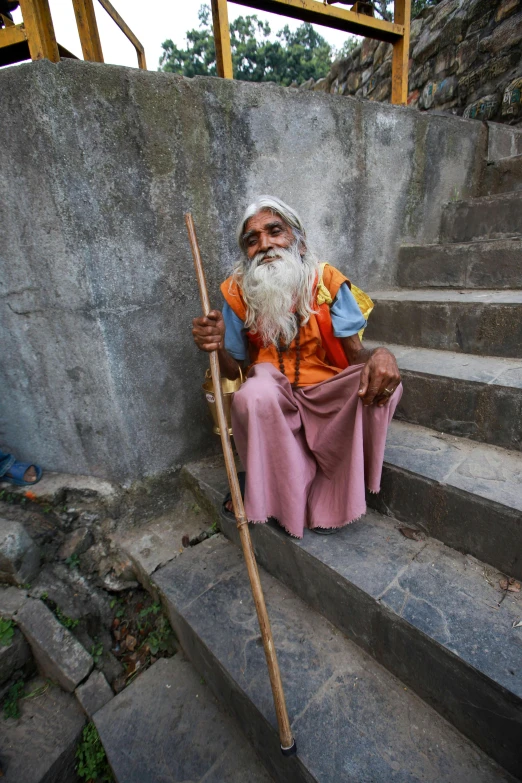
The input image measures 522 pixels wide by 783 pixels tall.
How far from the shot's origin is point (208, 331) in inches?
81.0

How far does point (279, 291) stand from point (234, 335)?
433mm

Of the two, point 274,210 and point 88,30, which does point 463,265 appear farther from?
point 88,30

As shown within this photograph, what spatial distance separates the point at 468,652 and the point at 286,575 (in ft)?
3.16

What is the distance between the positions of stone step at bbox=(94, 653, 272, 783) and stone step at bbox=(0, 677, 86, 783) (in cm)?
20

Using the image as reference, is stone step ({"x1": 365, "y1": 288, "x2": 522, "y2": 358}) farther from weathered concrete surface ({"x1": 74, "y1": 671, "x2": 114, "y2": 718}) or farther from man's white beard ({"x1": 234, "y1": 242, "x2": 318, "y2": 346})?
weathered concrete surface ({"x1": 74, "y1": 671, "x2": 114, "y2": 718})

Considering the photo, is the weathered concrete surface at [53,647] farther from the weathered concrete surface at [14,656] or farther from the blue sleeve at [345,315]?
the blue sleeve at [345,315]

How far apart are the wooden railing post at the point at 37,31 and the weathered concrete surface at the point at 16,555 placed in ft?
8.54

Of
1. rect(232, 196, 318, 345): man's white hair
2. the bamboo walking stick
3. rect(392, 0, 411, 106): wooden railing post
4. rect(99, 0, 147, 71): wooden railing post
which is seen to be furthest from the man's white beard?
rect(392, 0, 411, 106): wooden railing post

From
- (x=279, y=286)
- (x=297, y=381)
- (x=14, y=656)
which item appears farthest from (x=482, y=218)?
(x=14, y=656)

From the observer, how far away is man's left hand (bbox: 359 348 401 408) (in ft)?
5.80

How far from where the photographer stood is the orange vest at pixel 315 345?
227cm

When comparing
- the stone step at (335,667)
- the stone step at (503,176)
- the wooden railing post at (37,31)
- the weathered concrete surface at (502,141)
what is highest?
the wooden railing post at (37,31)

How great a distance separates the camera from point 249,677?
1779 millimetres

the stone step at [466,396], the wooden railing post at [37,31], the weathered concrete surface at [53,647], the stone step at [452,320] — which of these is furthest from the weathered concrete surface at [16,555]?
the stone step at [452,320]
